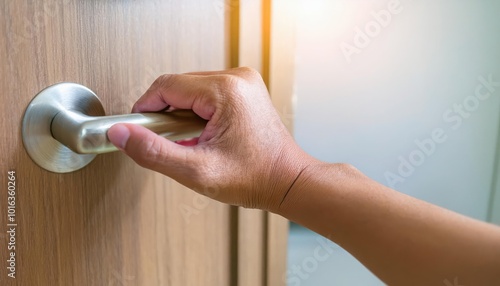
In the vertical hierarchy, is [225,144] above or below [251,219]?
above

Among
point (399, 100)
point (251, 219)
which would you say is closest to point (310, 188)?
point (251, 219)

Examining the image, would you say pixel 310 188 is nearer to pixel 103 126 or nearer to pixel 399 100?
pixel 103 126

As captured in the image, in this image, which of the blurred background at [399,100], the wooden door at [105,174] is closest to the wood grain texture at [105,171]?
the wooden door at [105,174]

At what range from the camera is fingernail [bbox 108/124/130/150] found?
0.25m

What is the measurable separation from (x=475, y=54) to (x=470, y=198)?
0.25m

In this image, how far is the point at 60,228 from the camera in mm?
287

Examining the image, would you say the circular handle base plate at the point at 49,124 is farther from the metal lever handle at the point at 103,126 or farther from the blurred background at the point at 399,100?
the blurred background at the point at 399,100

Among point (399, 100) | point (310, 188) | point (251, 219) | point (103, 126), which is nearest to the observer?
point (103, 126)

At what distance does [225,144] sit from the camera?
0.31 metres

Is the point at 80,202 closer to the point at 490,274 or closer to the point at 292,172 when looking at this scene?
the point at 292,172

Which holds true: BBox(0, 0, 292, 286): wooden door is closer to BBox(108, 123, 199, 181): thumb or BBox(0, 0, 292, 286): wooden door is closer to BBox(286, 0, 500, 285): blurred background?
BBox(108, 123, 199, 181): thumb

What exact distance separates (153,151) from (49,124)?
0.07m

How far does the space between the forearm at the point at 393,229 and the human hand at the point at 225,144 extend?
0.02 meters

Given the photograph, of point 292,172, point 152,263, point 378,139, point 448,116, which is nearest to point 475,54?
point 448,116
